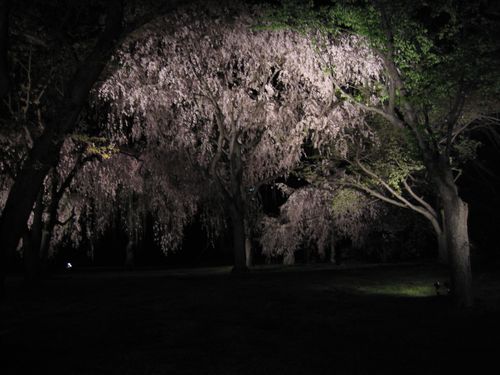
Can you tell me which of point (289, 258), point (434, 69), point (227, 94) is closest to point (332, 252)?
point (289, 258)

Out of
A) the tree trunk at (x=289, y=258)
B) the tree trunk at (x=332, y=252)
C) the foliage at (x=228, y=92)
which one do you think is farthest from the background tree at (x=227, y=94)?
the tree trunk at (x=289, y=258)

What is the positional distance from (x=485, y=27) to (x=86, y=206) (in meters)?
15.4

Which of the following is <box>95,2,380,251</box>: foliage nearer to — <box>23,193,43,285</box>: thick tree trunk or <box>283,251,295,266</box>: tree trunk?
<box>23,193,43,285</box>: thick tree trunk

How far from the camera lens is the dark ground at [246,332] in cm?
715

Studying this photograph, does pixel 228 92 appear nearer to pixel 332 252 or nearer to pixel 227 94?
pixel 227 94

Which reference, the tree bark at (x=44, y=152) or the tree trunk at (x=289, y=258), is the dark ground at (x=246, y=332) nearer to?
the tree bark at (x=44, y=152)

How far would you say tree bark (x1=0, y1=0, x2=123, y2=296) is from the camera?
8523 mm

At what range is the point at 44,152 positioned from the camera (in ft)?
28.4

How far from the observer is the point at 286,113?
61.0 ft

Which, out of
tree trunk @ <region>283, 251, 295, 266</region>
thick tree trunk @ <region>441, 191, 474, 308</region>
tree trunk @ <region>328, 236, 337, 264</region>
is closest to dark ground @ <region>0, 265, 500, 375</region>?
thick tree trunk @ <region>441, 191, 474, 308</region>

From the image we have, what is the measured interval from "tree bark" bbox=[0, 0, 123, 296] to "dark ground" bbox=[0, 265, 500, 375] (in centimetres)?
172

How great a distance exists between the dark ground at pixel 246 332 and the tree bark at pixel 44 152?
5.64 feet

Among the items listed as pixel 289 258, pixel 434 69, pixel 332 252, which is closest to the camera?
pixel 434 69

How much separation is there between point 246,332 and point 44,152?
433 centimetres
